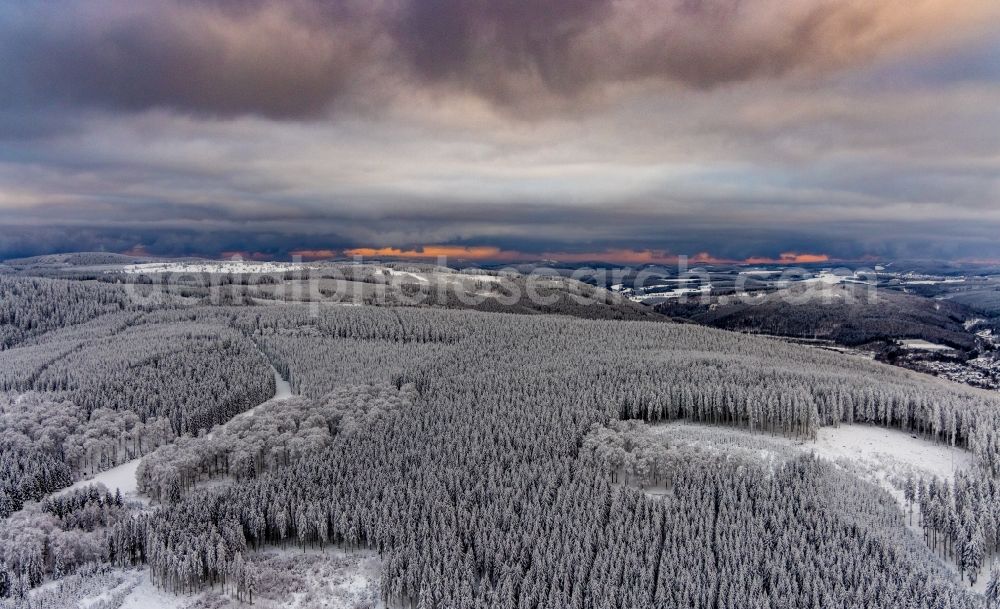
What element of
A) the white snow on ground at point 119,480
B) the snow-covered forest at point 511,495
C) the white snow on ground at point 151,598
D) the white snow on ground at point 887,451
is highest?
the snow-covered forest at point 511,495

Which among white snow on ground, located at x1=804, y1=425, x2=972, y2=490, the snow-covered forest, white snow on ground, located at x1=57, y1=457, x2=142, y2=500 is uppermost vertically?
the snow-covered forest

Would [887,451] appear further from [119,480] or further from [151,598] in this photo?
[119,480]

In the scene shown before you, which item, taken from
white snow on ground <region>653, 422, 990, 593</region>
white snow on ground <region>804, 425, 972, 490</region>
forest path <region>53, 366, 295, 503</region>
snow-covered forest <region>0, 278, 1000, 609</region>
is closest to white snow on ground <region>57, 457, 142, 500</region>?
forest path <region>53, 366, 295, 503</region>

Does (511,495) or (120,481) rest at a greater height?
(511,495)

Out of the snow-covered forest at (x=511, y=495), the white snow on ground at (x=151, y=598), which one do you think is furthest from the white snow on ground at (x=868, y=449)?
the white snow on ground at (x=151, y=598)

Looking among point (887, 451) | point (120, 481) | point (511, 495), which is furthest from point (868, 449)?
point (120, 481)

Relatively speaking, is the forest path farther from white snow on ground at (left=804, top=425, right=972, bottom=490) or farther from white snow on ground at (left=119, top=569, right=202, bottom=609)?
white snow on ground at (left=804, top=425, right=972, bottom=490)

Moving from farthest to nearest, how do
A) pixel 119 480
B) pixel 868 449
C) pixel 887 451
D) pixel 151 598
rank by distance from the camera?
pixel 868 449 → pixel 887 451 → pixel 119 480 → pixel 151 598

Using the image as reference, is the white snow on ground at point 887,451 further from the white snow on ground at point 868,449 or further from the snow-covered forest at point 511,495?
the snow-covered forest at point 511,495

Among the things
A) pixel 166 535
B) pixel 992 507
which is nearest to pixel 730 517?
pixel 992 507

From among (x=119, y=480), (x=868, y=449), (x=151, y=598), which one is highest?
(x=868, y=449)
